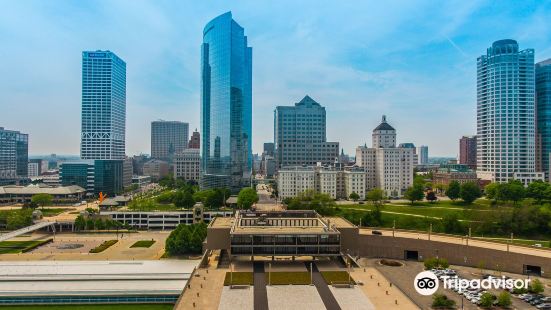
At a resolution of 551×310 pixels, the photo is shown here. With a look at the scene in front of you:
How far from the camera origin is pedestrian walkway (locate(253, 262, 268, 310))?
36.6 metres

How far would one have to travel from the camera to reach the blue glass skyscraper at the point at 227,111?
151000 mm

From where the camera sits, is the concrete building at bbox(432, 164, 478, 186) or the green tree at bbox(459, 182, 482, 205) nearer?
the green tree at bbox(459, 182, 482, 205)

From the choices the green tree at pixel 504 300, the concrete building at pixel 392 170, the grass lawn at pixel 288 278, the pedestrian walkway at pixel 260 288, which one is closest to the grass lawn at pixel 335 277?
the grass lawn at pixel 288 278

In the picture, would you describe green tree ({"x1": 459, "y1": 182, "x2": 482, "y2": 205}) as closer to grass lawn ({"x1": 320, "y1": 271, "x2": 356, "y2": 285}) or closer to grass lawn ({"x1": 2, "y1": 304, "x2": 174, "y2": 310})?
grass lawn ({"x1": 320, "y1": 271, "x2": 356, "y2": 285})

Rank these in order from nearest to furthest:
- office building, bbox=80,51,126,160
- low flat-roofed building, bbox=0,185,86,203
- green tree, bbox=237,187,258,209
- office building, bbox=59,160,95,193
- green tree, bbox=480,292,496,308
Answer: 1. green tree, bbox=480,292,496,308
2. green tree, bbox=237,187,258,209
3. low flat-roofed building, bbox=0,185,86,203
4. office building, bbox=59,160,95,193
5. office building, bbox=80,51,126,160

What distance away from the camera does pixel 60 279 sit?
5188cm

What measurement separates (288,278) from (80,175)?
133968mm

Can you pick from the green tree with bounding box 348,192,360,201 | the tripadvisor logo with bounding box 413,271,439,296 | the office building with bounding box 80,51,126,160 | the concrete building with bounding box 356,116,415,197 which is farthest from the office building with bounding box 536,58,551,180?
the office building with bounding box 80,51,126,160

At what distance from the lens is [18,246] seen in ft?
247

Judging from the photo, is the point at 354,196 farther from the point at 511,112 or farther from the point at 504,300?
the point at 504,300

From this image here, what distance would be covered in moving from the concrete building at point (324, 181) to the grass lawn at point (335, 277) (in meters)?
85.5

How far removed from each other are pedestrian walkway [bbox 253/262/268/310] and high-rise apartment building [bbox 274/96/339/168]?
13756cm

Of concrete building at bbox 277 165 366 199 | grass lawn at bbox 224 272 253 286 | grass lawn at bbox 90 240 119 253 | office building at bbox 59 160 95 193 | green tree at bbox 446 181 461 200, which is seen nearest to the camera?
grass lawn at bbox 224 272 253 286

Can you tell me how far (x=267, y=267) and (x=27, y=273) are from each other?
3334 cm
